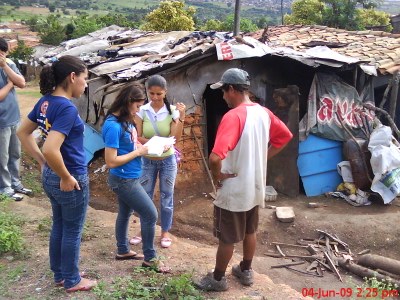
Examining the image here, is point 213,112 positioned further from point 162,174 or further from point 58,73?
point 58,73

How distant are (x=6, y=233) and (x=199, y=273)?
1854 millimetres

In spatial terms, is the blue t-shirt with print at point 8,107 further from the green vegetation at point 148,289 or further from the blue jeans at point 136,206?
the green vegetation at point 148,289

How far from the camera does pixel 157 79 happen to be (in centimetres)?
405

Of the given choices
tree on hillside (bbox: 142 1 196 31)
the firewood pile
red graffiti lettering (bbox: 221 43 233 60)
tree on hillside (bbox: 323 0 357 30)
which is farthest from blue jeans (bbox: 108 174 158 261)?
tree on hillside (bbox: 323 0 357 30)

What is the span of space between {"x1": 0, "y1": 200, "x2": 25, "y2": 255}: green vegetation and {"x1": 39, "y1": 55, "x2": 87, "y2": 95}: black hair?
1892 mm

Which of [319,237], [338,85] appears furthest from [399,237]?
[338,85]

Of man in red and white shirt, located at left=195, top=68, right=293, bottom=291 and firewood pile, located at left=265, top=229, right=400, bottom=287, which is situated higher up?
man in red and white shirt, located at left=195, top=68, right=293, bottom=291

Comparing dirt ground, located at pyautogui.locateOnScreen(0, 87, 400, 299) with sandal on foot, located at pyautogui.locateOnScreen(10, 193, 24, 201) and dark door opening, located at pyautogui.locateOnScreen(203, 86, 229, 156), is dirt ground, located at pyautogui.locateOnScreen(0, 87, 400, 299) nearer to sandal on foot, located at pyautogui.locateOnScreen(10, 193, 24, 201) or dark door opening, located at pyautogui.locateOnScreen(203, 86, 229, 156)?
sandal on foot, located at pyautogui.locateOnScreen(10, 193, 24, 201)

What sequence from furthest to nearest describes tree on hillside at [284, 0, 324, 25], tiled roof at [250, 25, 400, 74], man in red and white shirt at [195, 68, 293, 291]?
tree on hillside at [284, 0, 324, 25], tiled roof at [250, 25, 400, 74], man in red and white shirt at [195, 68, 293, 291]

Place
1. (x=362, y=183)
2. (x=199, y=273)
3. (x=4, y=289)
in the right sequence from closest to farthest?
(x=4, y=289) → (x=199, y=273) → (x=362, y=183)

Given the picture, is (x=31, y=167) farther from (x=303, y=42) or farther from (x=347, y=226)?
(x=303, y=42)

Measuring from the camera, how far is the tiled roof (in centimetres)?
796

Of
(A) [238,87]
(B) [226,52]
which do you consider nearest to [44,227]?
(A) [238,87]

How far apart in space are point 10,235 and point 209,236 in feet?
9.16
